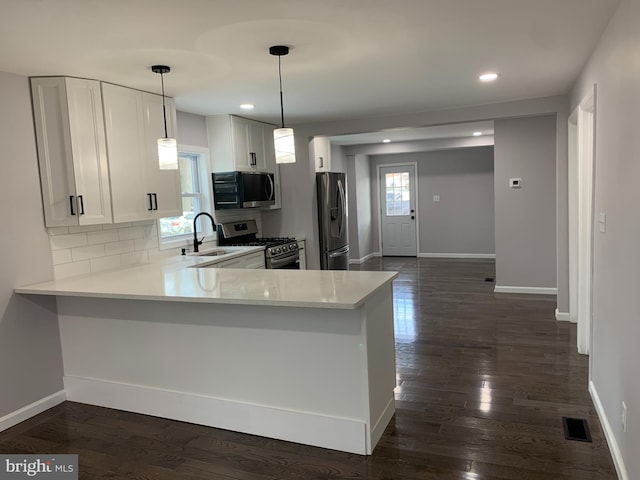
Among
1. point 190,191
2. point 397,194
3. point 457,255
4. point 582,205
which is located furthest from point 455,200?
point 190,191

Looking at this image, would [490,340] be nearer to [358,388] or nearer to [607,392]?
[607,392]

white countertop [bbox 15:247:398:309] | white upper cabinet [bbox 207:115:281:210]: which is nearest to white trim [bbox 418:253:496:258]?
white upper cabinet [bbox 207:115:281:210]

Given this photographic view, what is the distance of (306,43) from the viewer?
9.08 feet

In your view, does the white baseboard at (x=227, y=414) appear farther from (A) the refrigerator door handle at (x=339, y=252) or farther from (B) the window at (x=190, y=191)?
(A) the refrigerator door handle at (x=339, y=252)

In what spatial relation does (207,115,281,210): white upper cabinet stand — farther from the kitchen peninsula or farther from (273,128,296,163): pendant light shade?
(273,128,296,163): pendant light shade

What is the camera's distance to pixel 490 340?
4.28 m

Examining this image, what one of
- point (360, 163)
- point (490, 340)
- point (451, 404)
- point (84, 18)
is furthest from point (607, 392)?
point (360, 163)

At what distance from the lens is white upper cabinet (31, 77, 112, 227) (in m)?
3.21

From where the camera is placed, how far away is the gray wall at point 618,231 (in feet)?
6.68

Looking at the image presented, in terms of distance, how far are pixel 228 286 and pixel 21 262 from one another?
1.48m

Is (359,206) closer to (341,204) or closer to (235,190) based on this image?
(341,204)

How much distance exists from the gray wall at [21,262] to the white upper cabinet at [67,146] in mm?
60

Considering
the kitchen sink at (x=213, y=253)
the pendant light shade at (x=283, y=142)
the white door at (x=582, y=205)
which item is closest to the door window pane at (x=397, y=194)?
the white door at (x=582, y=205)

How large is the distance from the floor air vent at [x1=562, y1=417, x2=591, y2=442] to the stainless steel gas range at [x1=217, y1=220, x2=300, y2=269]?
10.4 feet
